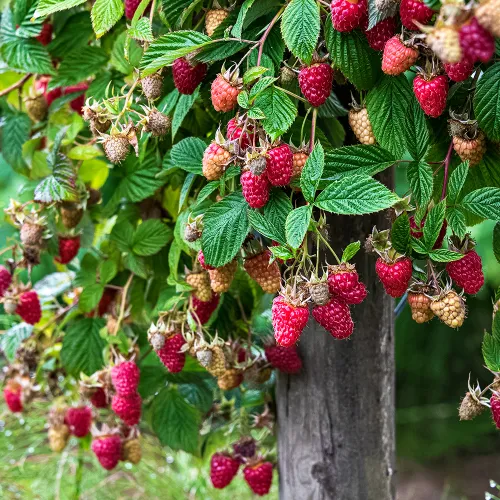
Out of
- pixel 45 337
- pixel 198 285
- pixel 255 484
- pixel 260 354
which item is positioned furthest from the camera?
pixel 45 337

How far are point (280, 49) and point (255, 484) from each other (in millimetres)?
759

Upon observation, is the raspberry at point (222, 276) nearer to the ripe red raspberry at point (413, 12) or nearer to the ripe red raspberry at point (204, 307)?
the ripe red raspberry at point (204, 307)

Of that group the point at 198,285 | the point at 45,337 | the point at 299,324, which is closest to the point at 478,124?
the point at 299,324

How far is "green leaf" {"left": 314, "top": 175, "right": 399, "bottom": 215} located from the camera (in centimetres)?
69

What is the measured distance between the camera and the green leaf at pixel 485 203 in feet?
2.35

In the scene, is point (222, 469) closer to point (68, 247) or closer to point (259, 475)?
point (259, 475)

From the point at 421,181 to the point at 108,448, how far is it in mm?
791

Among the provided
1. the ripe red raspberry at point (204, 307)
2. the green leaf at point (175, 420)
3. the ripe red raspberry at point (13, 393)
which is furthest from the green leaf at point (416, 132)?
the ripe red raspberry at point (13, 393)

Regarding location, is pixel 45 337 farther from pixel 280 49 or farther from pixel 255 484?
pixel 280 49

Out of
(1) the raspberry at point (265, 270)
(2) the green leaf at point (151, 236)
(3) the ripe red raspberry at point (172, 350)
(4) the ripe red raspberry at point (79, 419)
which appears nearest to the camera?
(1) the raspberry at point (265, 270)

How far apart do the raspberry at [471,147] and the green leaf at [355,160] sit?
0.07 m

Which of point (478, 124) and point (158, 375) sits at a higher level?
point (478, 124)

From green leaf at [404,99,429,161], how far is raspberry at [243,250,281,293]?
197mm

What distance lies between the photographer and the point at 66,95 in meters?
1.19
